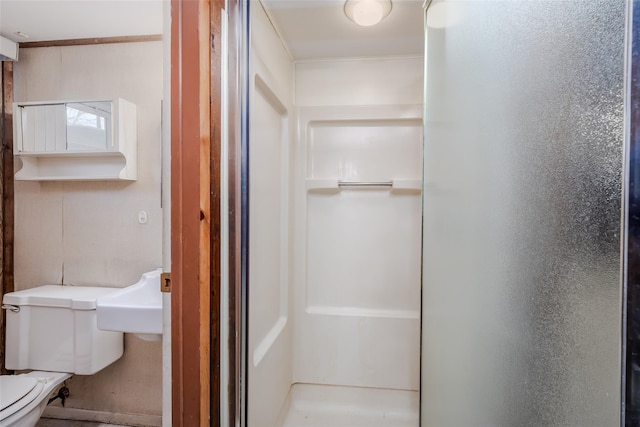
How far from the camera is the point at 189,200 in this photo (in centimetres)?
84

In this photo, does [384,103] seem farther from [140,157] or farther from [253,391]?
[253,391]

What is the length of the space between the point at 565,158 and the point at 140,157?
1.92 meters

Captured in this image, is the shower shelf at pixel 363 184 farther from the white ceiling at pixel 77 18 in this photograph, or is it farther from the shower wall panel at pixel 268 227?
the white ceiling at pixel 77 18

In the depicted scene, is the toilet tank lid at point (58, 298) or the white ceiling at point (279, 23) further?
the toilet tank lid at point (58, 298)

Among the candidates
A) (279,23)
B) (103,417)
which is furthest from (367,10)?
(103,417)

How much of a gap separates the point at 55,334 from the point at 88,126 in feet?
3.77

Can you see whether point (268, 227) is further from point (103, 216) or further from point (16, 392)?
point (16, 392)

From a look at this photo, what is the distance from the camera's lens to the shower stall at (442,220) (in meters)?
0.43

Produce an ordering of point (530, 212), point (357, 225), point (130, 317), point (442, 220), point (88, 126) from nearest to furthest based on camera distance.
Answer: point (530, 212) → point (442, 220) → point (130, 317) → point (88, 126) → point (357, 225)

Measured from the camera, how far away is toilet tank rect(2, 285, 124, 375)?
1.59 m

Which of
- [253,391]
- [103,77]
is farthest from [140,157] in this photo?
[253,391]

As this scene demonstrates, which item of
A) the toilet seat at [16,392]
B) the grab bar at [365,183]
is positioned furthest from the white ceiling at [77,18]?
the toilet seat at [16,392]

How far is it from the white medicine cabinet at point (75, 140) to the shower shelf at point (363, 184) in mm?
1080

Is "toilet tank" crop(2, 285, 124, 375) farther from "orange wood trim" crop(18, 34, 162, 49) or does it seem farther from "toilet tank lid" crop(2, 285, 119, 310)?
"orange wood trim" crop(18, 34, 162, 49)
